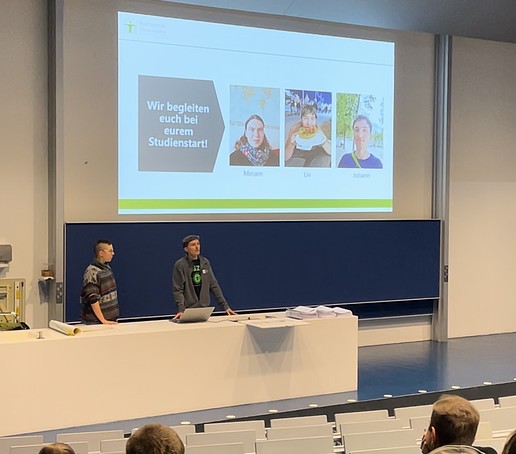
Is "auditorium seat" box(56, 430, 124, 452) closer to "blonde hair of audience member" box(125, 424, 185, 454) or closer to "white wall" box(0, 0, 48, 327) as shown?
"blonde hair of audience member" box(125, 424, 185, 454)

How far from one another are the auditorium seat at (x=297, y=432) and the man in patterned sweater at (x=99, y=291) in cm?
258

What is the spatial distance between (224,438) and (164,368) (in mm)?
2236

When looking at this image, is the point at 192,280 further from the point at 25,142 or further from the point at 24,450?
the point at 24,450

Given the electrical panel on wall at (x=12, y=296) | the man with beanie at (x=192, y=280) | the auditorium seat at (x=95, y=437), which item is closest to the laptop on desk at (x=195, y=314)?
the man with beanie at (x=192, y=280)

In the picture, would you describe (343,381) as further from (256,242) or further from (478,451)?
(478,451)

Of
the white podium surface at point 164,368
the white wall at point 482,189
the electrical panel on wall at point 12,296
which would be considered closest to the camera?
the white podium surface at point 164,368

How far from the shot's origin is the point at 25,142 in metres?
7.05

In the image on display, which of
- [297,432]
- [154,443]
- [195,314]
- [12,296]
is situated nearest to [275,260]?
[195,314]

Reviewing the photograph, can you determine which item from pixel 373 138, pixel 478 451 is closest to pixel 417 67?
pixel 373 138

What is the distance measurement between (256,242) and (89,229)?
67.8 inches

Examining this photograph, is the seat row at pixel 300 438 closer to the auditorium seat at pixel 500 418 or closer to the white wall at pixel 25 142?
the auditorium seat at pixel 500 418

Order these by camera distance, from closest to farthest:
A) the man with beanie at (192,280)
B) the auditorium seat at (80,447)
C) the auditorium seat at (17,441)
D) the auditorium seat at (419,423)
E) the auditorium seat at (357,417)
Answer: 1. the auditorium seat at (80,447)
2. the auditorium seat at (17,441)
3. the auditorium seat at (419,423)
4. the auditorium seat at (357,417)
5. the man with beanie at (192,280)

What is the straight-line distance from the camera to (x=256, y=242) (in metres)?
8.00

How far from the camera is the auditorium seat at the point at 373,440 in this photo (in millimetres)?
3508
